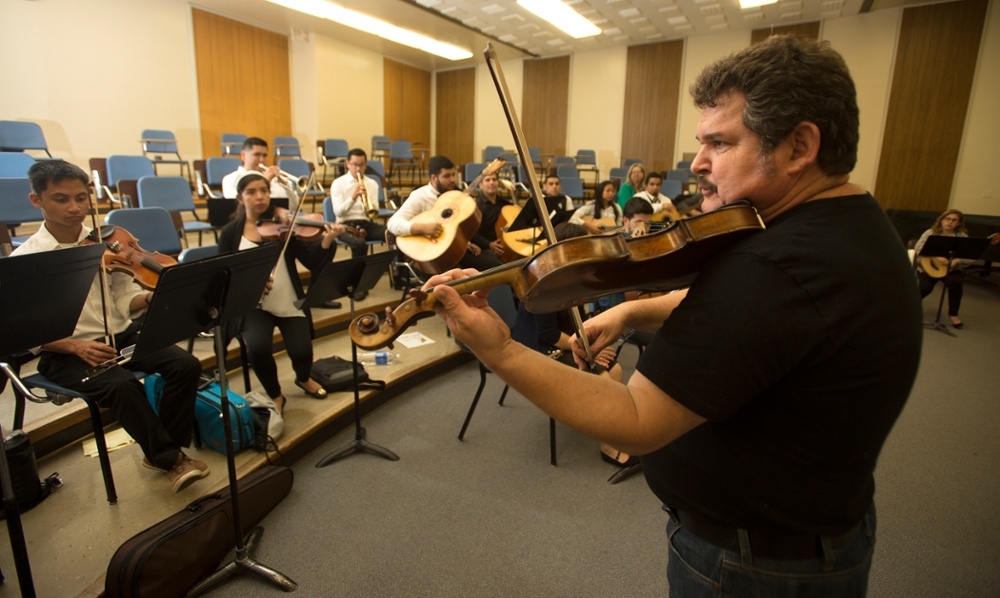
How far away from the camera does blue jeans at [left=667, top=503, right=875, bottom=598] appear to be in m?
0.83

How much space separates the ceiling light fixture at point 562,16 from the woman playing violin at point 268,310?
22.0 feet

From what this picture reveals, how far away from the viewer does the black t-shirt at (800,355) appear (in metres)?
0.66

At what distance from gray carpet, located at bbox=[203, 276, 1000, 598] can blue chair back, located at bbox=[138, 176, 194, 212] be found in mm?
3569

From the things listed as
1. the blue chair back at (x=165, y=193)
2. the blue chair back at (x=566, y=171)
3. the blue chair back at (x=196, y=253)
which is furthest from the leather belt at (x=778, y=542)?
the blue chair back at (x=566, y=171)

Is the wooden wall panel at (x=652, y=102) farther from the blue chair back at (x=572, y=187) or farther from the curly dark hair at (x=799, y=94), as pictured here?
the curly dark hair at (x=799, y=94)

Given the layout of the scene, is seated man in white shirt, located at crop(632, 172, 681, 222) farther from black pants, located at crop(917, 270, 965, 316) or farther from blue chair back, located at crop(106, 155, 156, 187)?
blue chair back, located at crop(106, 155, 156, 187)

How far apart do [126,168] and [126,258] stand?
489 cm

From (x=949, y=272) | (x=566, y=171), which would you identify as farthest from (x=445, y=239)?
(x=566, y=171)

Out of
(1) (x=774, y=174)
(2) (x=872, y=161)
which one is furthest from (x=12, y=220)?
(2) (x=872, y=161)

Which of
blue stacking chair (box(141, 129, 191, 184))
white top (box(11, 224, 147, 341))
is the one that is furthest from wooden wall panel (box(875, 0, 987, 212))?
blue stacking chair (box(141, 129, 191, 184))

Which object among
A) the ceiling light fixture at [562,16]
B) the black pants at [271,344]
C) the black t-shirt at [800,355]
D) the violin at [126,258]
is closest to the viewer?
the black t-shirt at [800,355]

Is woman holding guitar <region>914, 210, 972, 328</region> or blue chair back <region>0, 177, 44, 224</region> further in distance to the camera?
woman holding guitar <region>914, 210, 972, 328</region>

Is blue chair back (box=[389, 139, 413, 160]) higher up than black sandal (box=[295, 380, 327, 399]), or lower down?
higher up

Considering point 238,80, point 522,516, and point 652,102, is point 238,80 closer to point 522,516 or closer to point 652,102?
point 652,102
